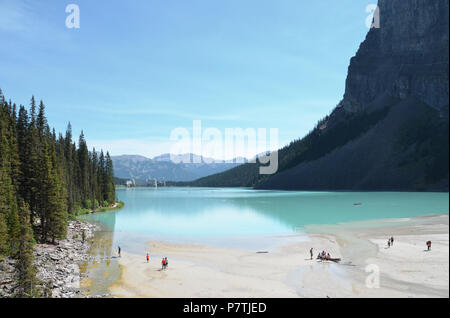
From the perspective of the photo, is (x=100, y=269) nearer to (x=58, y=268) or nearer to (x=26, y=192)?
(x=58, y=268)

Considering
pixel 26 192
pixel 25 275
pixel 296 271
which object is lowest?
pixel 296 271

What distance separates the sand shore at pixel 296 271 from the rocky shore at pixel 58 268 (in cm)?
385

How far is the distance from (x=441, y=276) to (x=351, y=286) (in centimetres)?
791

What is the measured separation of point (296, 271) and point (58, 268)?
22.4 m

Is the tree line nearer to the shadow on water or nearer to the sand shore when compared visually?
the shadow on water

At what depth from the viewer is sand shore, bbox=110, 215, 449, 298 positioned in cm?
2572

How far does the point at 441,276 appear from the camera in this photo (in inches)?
1087

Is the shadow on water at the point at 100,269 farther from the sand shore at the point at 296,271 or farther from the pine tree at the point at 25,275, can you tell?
the pine tree at the point at 25,275

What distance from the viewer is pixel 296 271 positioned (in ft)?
104

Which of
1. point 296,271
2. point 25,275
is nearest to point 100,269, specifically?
point 25,275

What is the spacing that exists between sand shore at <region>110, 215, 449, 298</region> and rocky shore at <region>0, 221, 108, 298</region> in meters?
3.85

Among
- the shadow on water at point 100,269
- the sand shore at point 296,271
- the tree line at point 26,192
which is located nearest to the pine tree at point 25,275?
the tree line at point 26,192

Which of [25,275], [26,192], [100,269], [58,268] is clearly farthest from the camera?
[26,192]

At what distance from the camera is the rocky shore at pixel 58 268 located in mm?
25500
